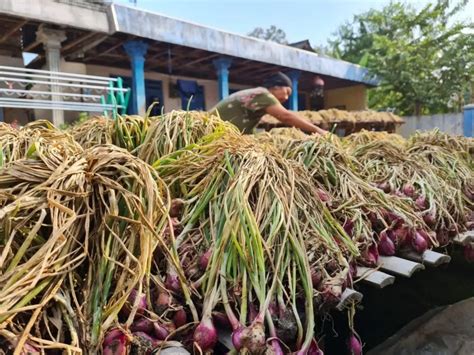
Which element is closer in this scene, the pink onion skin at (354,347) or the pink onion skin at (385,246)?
the pink onion skin at (354,347)

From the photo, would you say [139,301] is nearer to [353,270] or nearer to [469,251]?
[353,270]

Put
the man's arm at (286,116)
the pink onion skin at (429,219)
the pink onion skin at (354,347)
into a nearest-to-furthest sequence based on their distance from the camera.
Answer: the pink onion skin at (354,347) < the pink onion skin at (429,219) < the man's arm at (286,116)

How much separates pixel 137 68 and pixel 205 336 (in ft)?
21.8

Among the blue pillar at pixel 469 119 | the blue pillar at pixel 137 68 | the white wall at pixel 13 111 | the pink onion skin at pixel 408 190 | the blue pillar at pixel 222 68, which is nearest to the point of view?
the pink onion skin at pixel 408 190

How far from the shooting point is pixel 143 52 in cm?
692

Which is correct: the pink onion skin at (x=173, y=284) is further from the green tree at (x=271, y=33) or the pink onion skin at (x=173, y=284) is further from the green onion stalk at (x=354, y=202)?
the green tree at (x=271, y=33)

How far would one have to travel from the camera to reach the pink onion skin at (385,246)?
1.57 metres

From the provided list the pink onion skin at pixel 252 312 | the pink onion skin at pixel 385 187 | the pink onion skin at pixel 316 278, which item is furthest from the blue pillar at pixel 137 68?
the pink onion skin at pixel 252 312

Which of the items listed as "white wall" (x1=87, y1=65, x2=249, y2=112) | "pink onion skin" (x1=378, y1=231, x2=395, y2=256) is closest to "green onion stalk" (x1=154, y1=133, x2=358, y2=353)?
"pink onion skin" (x1=378, y1=231, x2=395, y2=256)

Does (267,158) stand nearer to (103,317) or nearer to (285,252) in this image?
(285,252)

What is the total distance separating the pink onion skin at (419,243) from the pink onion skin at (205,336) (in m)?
1.03

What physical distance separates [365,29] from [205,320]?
78.3 feet

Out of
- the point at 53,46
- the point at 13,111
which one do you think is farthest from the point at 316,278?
the point at 13,111

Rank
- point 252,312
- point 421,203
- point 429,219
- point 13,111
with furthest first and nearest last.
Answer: point 13,111 → point 421,203 → point 429,219 → point 252,312
